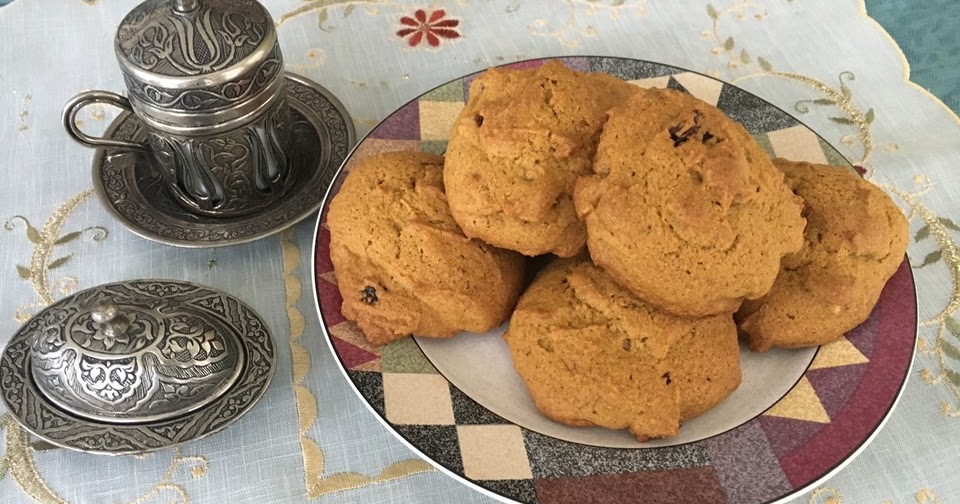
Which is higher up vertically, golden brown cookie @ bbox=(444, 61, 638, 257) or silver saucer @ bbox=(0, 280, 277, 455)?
golden brown cookie @ bbox=(444, 61, 638, 257)

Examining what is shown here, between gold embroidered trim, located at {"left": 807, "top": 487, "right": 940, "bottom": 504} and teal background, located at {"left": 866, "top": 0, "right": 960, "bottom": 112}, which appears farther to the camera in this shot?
teal background, located at {"left": 866, "top": 0, "right": 960, "bottom": 112}

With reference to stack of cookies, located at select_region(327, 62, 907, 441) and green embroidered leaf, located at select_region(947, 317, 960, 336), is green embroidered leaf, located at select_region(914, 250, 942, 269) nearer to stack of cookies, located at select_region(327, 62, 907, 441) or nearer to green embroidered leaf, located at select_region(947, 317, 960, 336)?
green embroidered leaf, located at select_region(947, 317, 960, 336)

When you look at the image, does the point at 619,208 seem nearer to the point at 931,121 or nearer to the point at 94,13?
the point at 931,121

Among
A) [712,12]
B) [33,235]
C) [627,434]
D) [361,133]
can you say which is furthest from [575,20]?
[33,235]

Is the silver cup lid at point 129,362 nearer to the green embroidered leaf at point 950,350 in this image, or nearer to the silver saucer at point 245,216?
the silver saucer at point 245,216

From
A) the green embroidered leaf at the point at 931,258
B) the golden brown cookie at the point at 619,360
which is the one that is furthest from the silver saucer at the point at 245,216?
the green embroidered leaf at the point at 931,258

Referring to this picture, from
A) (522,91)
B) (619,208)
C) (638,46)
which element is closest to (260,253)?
(522,91)

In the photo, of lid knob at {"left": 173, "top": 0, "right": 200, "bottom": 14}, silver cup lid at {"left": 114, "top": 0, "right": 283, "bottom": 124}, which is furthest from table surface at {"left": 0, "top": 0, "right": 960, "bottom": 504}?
lid knob at {"left": 173, "top": 0, "right": 200, "bottom": 14}
